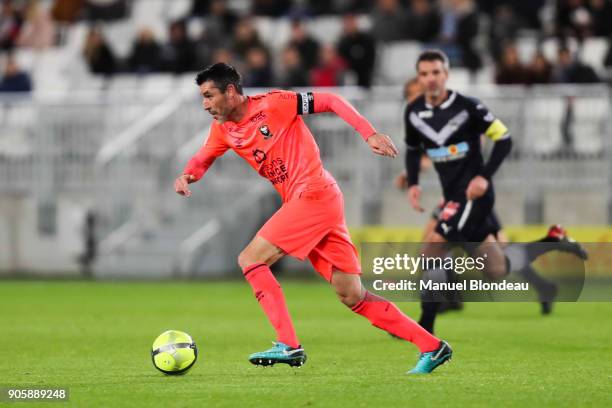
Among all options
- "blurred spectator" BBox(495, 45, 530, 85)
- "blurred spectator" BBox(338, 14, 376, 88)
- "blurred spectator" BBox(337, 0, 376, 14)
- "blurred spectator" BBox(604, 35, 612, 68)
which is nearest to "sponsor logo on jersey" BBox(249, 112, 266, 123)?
"blurred spectator" BBox(495, 45, 530, 85)

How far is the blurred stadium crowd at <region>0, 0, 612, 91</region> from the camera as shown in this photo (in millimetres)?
21766

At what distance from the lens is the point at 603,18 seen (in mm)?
21984

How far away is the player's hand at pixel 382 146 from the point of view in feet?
27.4

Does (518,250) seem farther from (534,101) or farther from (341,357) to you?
(534,101)

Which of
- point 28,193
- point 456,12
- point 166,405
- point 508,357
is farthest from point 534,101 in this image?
point 166,405

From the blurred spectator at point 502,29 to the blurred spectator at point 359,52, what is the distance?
6.68ft

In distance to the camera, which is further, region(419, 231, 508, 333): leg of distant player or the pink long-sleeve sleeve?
region(419, 231, 508, 333): leg of distant player

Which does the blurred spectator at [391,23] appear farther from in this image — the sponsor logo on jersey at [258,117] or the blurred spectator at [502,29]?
the sponsor logo on jersey at [258,117]

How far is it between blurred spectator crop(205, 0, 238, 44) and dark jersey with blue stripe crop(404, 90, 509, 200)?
12.9 m

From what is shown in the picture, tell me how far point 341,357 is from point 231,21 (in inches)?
606

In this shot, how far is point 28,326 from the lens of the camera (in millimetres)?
13766

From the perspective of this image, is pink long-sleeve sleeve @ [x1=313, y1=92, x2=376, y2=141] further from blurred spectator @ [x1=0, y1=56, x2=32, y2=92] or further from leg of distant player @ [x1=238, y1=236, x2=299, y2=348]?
blurred spectator @ [x1=0, y1=56, x2=32, y2=92]

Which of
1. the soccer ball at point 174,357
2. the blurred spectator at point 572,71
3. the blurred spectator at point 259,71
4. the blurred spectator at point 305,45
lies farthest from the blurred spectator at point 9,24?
the soccer ball at point 174,357

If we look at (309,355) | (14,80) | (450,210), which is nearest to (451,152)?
(450,210)
